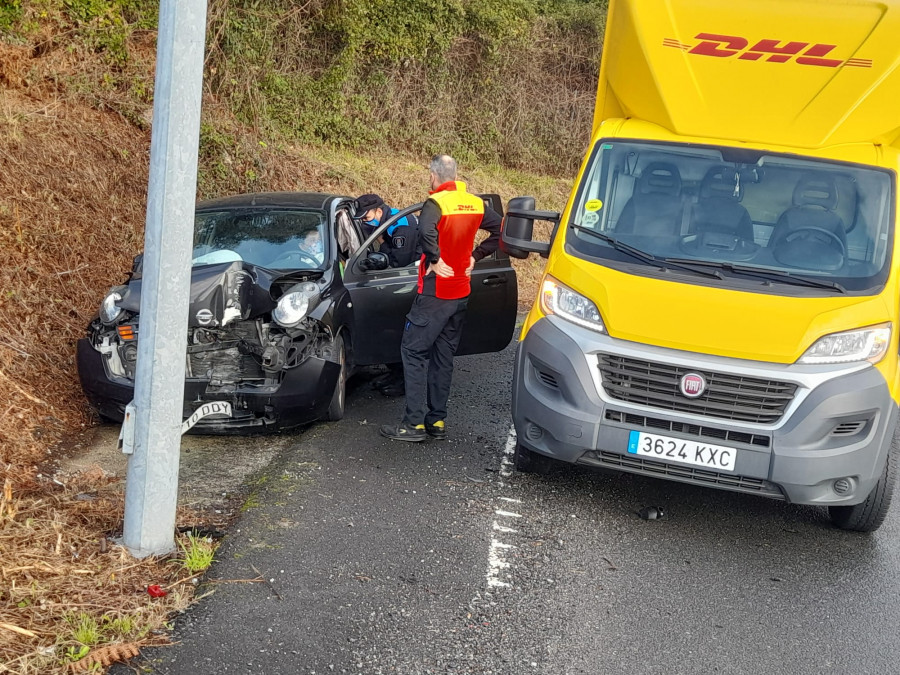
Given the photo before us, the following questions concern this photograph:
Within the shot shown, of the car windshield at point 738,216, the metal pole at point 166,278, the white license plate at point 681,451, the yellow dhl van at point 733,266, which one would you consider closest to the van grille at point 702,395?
the yellow dhl van at point 733,266

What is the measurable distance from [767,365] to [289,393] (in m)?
3.10

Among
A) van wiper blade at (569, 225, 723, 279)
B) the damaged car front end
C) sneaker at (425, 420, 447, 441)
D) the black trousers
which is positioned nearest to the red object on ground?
the damaged car front end

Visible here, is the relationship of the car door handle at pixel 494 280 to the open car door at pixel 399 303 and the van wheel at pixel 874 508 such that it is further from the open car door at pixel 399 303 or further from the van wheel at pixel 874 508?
the van wheel at pixel 874 508

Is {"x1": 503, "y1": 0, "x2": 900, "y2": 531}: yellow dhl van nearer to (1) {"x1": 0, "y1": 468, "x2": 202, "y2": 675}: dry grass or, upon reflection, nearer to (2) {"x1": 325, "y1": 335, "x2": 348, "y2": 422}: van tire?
(2) {"x1": 325, "y1": 335, "x2": 348, "y2": 422}: van tire

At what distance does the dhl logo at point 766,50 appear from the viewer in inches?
226

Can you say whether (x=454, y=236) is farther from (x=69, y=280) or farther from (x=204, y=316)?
(x=69, y=280)

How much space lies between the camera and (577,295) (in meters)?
5.48

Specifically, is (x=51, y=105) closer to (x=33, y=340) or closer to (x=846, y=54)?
(x=33, y=340)

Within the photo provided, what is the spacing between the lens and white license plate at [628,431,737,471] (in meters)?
5.14

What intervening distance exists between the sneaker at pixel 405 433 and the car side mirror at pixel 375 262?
1298 millimetres

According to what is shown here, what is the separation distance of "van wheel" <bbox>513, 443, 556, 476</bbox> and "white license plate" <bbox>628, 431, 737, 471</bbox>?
95cm

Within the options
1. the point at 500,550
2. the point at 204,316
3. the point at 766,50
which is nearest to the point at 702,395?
the point at 500,550

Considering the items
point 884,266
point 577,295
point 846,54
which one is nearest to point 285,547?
point 577,295

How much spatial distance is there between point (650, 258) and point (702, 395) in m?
0.90
